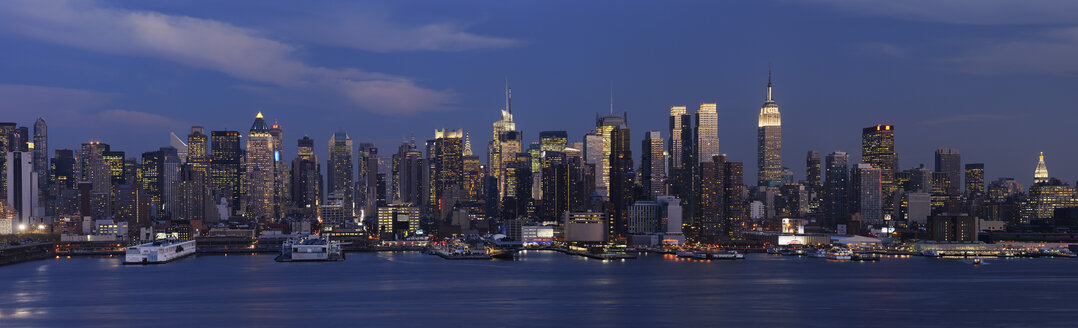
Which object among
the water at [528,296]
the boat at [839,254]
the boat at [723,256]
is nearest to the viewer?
the water at [528,296]

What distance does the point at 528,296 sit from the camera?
90.9 m

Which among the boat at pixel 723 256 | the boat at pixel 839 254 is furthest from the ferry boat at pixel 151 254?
the boat at pixel 839 254

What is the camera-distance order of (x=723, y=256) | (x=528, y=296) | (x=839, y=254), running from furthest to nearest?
(x=839, y=254)
(x=723, y=256)
(x=528, y=296)

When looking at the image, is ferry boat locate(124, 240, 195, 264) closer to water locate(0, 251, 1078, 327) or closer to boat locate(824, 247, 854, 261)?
A: water locate(0, 251, 1078, 327)

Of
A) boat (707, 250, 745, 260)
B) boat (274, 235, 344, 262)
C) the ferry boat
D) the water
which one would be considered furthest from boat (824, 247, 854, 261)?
the ferry boat

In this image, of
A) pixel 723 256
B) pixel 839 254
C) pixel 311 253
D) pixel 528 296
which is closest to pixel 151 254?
pixel 311 253

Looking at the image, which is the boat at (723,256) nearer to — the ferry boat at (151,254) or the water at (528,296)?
the water at (528,296)

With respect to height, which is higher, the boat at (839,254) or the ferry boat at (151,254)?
the ferry boat at (151,254)

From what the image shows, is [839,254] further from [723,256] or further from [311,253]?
[311,253]

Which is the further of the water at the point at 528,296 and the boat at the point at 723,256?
the boat at the point at 723,256

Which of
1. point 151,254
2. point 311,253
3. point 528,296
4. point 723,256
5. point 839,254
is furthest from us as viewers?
point 839,254

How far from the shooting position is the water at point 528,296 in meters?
72.4

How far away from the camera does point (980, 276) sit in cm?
12506

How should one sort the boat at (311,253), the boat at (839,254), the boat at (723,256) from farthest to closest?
the boat at (723,256)
the boat at (839,254)
the boat at (311,253)
